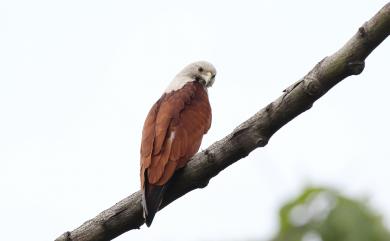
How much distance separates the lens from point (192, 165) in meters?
3.71

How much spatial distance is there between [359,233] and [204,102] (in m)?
2.08

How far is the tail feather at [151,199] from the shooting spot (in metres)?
3.58

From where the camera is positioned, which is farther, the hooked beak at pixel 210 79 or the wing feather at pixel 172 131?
the hooked beak at pixel 210 79

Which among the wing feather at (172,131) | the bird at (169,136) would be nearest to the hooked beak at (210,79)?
the bird at (169,136)

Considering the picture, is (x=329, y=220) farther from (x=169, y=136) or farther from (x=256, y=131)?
(x=169, y=136)

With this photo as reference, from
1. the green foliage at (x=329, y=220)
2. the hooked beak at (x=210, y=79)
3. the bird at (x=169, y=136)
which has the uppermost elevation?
the hooked beak at (x=210, y=79)

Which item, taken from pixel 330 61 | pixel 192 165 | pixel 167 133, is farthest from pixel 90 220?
pixel 330 61

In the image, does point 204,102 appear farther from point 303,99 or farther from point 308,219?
point 303,99

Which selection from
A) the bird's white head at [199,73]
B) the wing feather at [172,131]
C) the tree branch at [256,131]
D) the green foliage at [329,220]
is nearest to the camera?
the tree branch at [256,131]

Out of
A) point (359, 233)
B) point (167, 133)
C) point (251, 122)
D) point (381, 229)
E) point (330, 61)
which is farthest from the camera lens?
point (167, 133)

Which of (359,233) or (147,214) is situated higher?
(147,214)

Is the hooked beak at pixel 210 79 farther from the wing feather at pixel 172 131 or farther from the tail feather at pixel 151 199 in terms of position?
the tail feather at pixel 151 199

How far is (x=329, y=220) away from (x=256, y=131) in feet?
2.94

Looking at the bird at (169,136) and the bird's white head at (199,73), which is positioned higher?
the bird's white head at (199,73)
